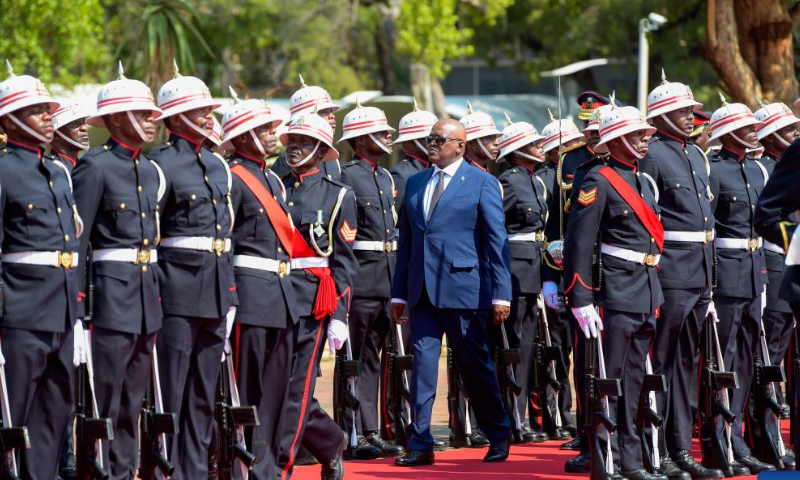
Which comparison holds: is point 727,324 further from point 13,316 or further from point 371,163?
point 13,316

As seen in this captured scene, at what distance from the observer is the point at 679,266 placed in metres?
9.78

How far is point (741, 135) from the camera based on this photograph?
34.9 feet

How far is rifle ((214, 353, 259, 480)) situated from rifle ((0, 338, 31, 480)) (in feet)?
4.00

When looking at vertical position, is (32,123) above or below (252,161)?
above

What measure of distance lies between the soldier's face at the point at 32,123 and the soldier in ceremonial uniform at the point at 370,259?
3.56m

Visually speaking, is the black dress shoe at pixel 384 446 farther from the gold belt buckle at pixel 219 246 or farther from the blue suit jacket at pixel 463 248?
the gold belt buckle at pixel 219 246

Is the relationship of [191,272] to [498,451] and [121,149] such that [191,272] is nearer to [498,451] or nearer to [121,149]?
[121,149]

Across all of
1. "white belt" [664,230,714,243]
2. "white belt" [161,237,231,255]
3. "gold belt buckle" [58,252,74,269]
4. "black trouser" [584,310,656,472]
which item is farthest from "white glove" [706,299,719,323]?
"gold belt buckle" [58,252,74,269]

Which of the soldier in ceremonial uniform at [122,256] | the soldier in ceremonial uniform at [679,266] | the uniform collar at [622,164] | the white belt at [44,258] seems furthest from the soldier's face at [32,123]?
the soldier in ceremonial uniform at [679,266]

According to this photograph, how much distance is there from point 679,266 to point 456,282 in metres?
1.41

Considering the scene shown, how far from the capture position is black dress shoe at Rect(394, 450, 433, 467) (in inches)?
402

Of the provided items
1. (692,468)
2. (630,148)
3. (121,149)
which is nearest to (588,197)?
(630,148)

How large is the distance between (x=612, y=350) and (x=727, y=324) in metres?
1.37

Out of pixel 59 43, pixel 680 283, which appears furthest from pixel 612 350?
pixel 59 43
